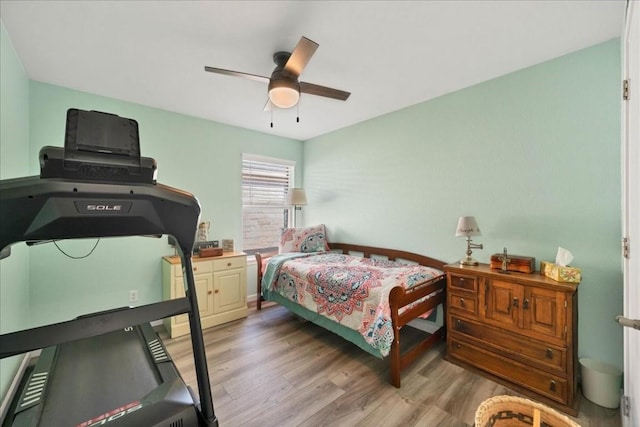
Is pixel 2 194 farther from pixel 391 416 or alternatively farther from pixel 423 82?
pixel 423 82

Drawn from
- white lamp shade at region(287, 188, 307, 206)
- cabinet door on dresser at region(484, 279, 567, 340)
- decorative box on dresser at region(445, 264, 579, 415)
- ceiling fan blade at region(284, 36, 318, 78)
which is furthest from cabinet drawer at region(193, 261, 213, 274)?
cabinet door on dresser at region(484, 279, 567, 340)

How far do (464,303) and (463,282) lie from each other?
18 cm

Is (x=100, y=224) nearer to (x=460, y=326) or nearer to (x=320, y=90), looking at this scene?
(x=320, y=90)

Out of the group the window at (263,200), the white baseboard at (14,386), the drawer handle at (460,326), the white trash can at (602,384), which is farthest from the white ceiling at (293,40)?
the white trash can at (602,384)

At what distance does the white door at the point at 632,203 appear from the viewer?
111 cm

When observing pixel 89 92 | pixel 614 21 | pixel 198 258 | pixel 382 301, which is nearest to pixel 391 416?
pixel 382 301

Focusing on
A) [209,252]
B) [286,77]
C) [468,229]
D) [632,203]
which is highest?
[286,77]

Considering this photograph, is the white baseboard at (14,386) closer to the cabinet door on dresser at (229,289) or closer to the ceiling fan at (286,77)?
the cabinet door on dresser at (229,289)

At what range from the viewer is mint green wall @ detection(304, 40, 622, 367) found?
1890 mm

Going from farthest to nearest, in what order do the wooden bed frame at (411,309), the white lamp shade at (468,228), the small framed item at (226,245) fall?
the small framed item at (226,245)
the white lamp shade at (468,228)
the wooden bed frame at (411,309)

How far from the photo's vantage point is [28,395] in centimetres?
126

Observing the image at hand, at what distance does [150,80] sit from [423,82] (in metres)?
2.58

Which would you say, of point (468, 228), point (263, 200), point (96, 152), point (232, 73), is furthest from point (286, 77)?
point (263, 200)

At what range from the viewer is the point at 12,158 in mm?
1935
